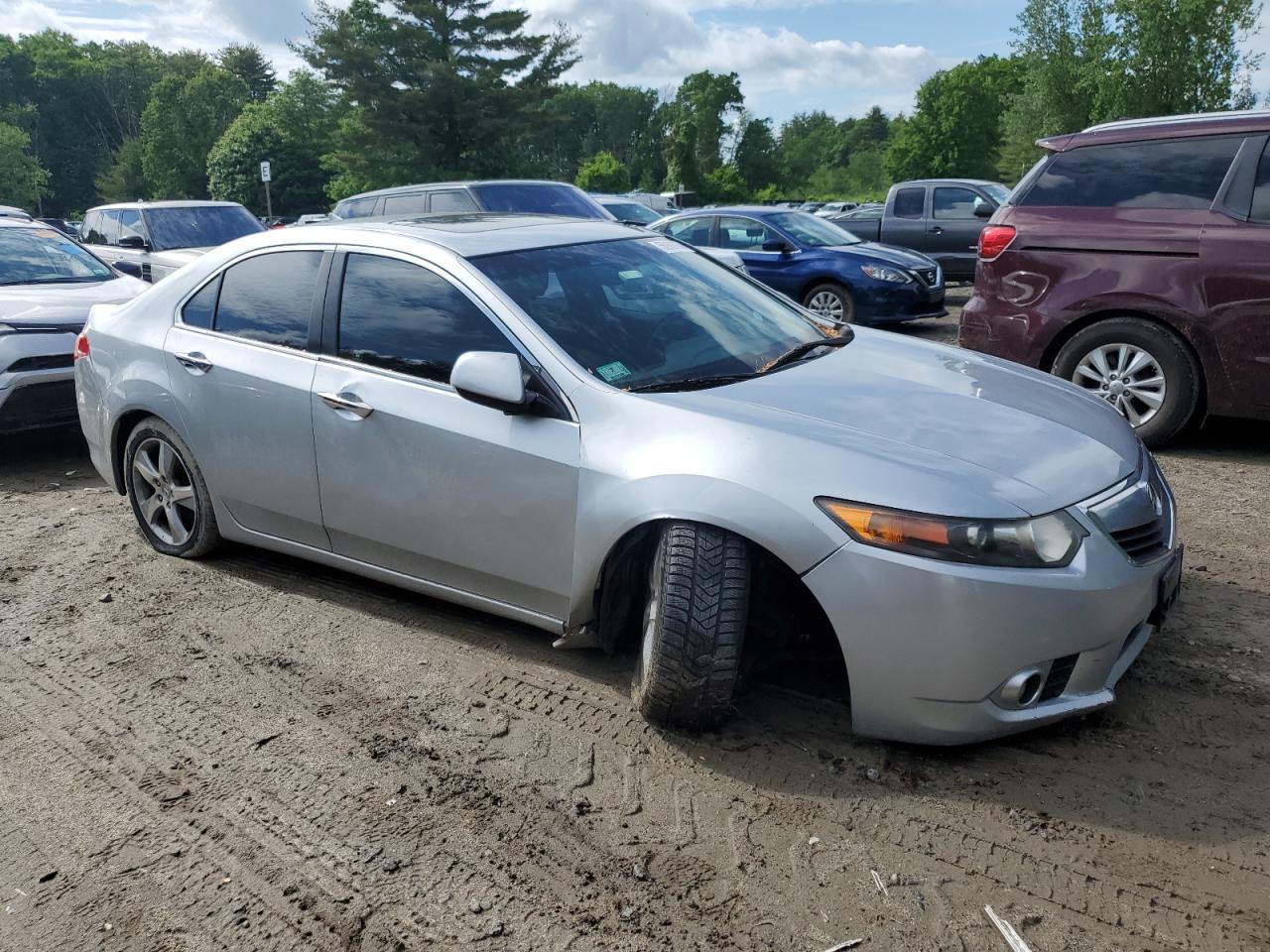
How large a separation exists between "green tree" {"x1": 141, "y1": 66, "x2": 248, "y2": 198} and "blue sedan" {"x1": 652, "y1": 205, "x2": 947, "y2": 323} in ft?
235

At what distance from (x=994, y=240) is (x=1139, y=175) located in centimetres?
89

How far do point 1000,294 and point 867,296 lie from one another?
4850 millimetres

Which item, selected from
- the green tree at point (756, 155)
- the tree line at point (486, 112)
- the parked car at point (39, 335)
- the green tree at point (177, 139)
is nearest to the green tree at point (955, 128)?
the tree line at point (486, 112)

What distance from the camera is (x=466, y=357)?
11.1ft

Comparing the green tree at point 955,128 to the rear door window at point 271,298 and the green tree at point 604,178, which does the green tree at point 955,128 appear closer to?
the green tree at point 604,178

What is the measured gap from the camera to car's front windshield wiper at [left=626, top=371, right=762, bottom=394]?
3.41 metres

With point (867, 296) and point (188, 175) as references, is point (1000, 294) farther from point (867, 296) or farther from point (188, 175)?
point (188, 175)

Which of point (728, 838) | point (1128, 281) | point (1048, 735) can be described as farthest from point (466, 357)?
point (1128, 281)

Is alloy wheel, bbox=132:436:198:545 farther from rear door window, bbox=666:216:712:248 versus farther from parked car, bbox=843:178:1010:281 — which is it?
parked car, bbox=843:178:1010:281

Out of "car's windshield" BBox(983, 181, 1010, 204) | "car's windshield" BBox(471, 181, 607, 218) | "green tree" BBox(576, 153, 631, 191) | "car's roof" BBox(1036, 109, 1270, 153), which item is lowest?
"green tree" BBox(576, 153, 631, 191)

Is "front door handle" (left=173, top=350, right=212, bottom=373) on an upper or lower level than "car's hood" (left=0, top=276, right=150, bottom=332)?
upper

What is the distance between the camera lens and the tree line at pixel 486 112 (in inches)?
1359

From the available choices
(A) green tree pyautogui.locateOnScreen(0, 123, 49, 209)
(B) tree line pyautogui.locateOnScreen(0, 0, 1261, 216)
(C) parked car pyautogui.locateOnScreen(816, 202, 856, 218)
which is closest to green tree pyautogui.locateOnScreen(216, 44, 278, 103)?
(B) tree line pyautogui.locateOnScreen(0, 0, 1261, 216)

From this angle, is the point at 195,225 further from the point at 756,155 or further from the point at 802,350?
the point at 756,155
